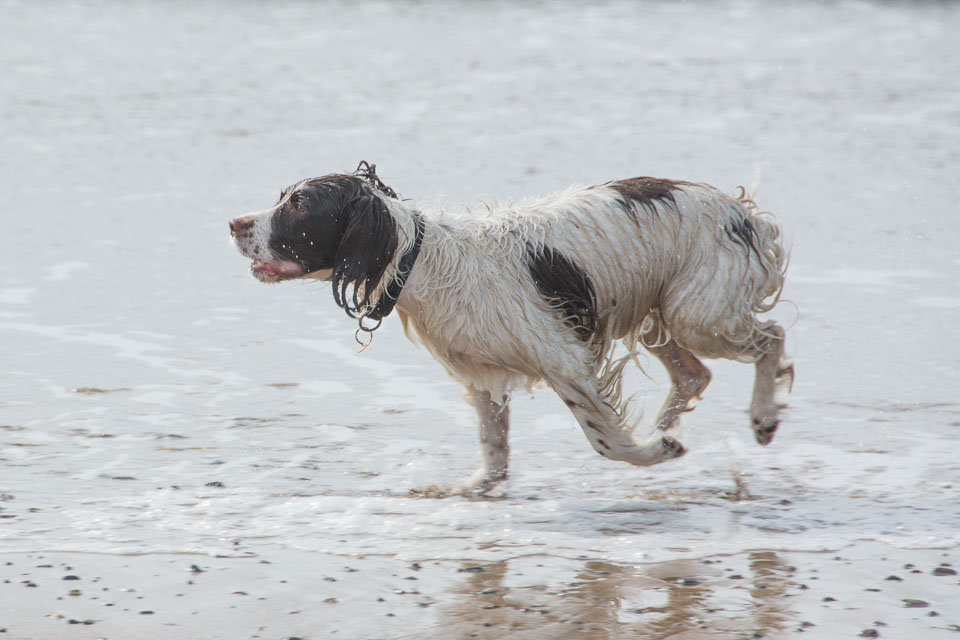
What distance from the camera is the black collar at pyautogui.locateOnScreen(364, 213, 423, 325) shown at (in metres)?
4.89

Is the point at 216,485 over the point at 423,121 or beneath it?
beneath

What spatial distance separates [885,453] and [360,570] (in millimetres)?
2514

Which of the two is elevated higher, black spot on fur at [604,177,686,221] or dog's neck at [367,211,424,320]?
black spot on fur at [604,177,686,221]

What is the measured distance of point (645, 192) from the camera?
17.1 ft

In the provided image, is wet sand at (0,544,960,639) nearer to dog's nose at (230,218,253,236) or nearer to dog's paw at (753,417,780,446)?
dog's paw at (753,417,780,446)

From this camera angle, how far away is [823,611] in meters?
3.93

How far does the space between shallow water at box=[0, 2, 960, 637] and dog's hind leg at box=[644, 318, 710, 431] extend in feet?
0.59

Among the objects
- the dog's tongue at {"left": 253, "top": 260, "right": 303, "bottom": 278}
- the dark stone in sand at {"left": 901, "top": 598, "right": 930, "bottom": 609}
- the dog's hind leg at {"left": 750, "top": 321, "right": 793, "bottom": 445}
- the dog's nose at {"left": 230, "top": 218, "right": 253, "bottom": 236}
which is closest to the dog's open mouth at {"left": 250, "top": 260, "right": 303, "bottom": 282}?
the dog's tongue at {"left": 253, "top": 260, "right": 303, "bottom": 278}

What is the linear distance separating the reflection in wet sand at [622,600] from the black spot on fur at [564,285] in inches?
41.7

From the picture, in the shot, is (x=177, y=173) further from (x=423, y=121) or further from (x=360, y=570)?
(x=360, y=570)

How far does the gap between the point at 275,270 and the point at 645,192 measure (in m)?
1.52

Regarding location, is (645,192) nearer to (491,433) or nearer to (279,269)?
(491,433)

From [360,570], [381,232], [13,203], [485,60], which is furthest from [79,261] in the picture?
[485,60]

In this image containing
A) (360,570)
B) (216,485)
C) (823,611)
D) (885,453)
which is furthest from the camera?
(885,453)
